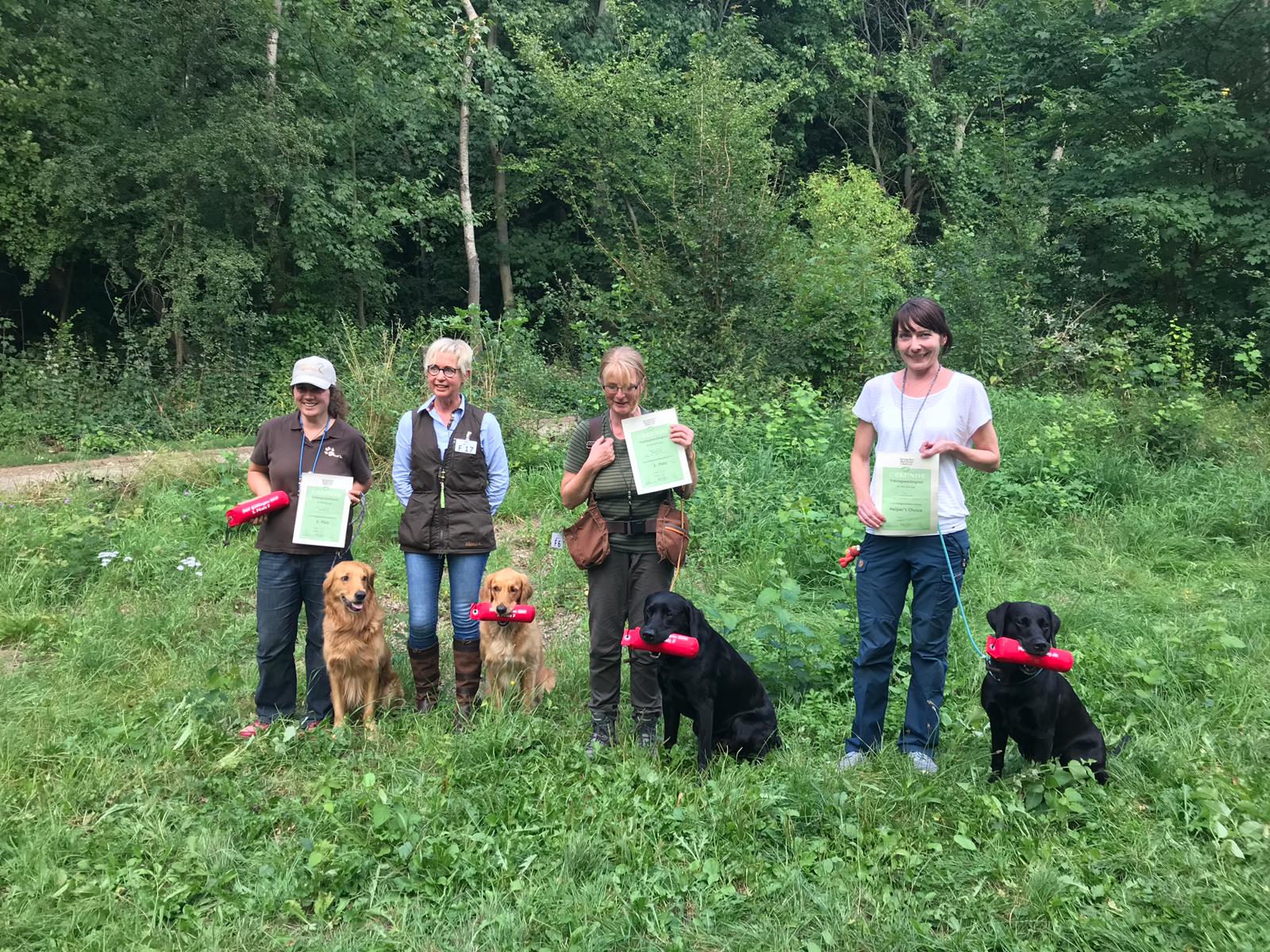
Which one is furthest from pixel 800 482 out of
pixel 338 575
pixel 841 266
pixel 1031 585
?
pixel 841 266

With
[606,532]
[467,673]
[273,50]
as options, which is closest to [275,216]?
[273,50]

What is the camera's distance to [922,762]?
3.40m

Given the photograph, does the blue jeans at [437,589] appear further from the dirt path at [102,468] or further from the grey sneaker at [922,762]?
the dirt path at [102,468]

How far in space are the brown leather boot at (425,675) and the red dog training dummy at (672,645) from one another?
136 cm

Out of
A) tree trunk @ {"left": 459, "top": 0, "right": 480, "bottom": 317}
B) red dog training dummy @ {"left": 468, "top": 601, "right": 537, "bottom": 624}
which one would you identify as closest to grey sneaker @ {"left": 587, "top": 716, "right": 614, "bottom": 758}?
red dog training dummy @ {"left": 468, "top": 601, "right": 537, "bottom": 624}

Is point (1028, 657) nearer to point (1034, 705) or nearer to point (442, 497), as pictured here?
point (1034, 705)

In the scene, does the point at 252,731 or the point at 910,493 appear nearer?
the point at 910,493

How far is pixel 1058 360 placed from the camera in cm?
1199

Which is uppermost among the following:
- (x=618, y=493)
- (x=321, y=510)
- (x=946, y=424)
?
(x=946, y=424)

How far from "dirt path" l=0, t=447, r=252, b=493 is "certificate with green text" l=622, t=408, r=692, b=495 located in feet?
22.5

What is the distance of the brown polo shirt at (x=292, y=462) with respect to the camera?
3.85m

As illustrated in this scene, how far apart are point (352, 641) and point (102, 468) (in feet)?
21.2

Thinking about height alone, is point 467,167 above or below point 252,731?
above

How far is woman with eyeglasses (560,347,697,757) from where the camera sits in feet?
11.4
